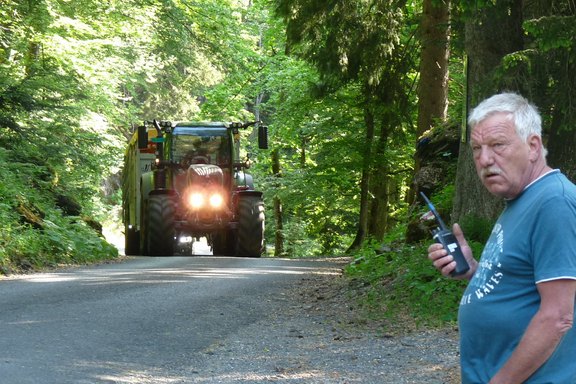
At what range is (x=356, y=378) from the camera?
6.85 meters

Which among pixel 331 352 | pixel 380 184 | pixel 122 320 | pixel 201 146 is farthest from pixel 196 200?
pixel 331 352

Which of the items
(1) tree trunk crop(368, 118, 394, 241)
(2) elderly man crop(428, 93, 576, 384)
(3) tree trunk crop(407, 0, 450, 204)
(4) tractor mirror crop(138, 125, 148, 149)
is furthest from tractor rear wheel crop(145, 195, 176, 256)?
(2) elderly man crop(428, 93, 576, 384)

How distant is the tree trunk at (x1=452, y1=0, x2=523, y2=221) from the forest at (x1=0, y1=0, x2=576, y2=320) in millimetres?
16

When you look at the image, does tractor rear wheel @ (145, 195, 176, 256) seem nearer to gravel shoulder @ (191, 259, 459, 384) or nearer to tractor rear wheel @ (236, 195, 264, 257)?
tractor rear wheel @ (236, 195, 264, 257)

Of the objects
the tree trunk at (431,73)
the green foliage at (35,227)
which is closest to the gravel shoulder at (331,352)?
the green foliage at (35,227)

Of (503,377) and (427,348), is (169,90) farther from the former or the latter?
(503,377)

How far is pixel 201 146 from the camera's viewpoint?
21.2 metres

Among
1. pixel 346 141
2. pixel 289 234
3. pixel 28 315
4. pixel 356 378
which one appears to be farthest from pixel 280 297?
pixel 289 234

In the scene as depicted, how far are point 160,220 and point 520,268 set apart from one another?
18.1 metres

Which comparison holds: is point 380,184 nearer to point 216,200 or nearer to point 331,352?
point 216,200

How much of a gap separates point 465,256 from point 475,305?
271mm

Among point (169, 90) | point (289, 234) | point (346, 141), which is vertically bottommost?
point (289, 234)

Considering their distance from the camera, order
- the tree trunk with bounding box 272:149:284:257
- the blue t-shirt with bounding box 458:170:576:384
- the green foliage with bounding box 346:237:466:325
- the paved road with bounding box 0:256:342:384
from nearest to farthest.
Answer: the blue t-shirt with bounding box 458:170:576:384, the paved road with bounding box 0:256:342:384, the green foliage with bounding box 346:237:466:325, the tree trunk with bounding box 272:149:284:257

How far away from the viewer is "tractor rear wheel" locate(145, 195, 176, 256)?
2038cm
